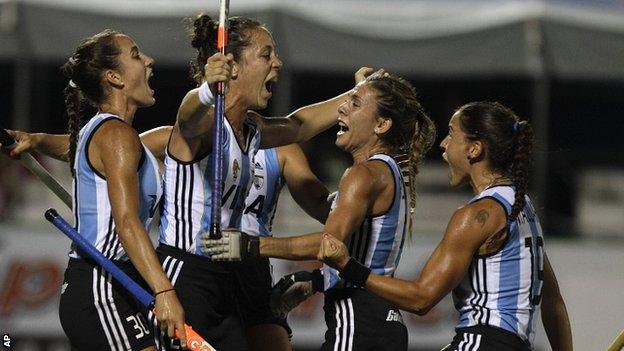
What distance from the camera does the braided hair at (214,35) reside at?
17.8 ft

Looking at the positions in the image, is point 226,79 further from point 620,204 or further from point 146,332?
point 620,204

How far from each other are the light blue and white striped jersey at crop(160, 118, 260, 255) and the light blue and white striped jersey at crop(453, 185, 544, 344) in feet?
3.26

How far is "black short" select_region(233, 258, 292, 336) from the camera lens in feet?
18.9

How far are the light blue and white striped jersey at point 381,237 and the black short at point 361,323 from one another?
0.07 m

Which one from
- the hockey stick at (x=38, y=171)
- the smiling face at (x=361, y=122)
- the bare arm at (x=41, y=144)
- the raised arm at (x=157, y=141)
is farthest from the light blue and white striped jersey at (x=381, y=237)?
the bare arm at (x=41, y=144)

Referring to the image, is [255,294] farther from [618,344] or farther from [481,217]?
[618,344]

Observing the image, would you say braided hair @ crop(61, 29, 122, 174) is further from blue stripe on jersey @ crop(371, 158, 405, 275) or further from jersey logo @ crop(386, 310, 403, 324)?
jersey logo @ crop(386, 310, 403, 324)

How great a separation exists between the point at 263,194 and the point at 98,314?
59.8 inches

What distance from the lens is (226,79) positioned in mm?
4852

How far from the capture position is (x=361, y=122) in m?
5.37

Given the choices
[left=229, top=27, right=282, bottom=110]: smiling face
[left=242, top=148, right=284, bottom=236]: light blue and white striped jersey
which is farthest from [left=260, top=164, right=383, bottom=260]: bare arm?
[left=242, top=148, right=284, bottom=236]: light blue and white striped jersey

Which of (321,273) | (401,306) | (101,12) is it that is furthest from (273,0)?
(401,306)

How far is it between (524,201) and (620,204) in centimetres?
1221

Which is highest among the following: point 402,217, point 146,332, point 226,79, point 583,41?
point 583,41
